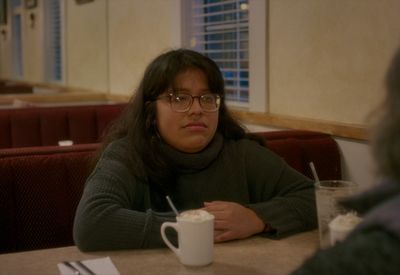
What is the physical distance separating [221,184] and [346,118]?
974 mm

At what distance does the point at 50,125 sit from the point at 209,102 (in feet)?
7.31

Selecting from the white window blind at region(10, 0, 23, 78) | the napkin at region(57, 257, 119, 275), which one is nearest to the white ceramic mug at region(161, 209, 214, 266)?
the napkin at region(57, 257, 119, 275)

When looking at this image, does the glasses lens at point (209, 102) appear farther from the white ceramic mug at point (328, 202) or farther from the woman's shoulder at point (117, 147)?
the white ceramic mug at point (328, 202)

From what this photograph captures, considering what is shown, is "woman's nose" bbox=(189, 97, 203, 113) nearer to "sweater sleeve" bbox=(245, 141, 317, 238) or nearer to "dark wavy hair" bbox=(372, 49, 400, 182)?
"sweater sleeve" bbox=(245, 141, 317, 238)

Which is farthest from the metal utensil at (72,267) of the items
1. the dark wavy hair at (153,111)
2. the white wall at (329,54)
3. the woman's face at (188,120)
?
the white wall at (329,54)

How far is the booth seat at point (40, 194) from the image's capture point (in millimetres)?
1997

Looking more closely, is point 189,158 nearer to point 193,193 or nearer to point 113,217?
point 193,193

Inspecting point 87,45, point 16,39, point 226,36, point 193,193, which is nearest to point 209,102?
point 193,193

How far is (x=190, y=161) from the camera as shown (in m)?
1.68

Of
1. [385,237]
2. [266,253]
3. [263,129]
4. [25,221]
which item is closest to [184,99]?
[266,253]

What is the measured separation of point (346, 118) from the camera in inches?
97.6

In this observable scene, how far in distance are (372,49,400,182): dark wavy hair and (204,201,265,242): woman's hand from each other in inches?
33.1

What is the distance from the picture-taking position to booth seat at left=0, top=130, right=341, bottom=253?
6.55 ft

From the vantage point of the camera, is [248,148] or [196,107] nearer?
[196,107]
